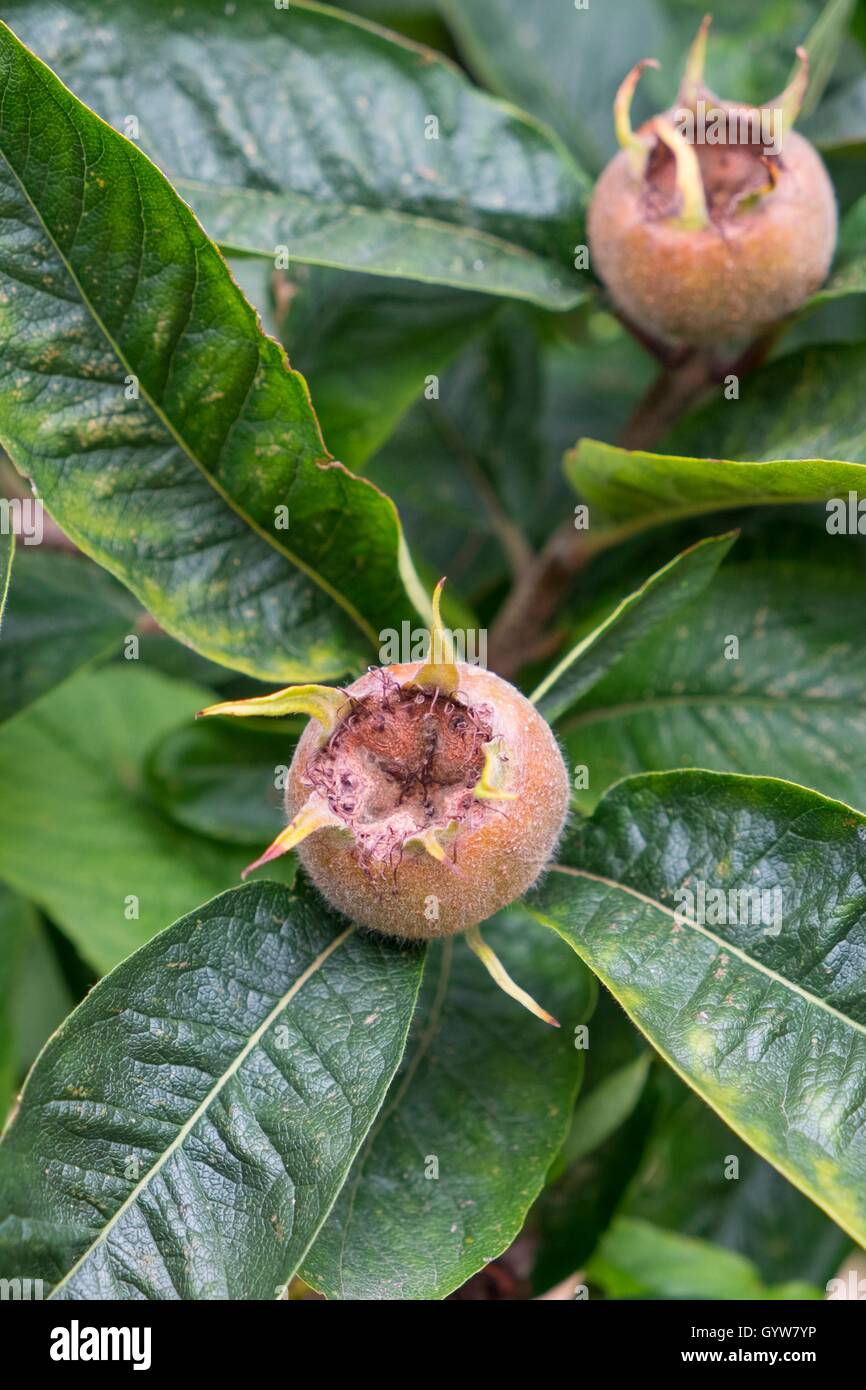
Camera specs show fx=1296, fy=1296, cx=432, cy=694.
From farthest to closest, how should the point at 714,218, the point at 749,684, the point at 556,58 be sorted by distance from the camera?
1. the point at 556,58
2. the point at 749,684
3. the point at 714,218

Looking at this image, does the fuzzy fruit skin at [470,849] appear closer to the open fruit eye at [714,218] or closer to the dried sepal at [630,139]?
the open fruit eye at [714,218]

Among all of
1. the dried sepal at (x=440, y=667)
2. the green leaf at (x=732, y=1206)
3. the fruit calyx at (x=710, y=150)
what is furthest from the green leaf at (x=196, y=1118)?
the green leaf at (x=732, y=1206)

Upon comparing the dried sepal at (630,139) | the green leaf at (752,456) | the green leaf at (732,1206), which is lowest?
the green leaf at (732,1206)

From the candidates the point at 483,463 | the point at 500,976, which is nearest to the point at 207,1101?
the point at 500,976

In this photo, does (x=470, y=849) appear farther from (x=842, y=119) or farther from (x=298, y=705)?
(x=842, y=119)

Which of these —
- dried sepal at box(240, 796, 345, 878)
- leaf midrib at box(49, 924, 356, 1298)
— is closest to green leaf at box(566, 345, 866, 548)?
dried sepal at box(240, 796, 345, 878)
